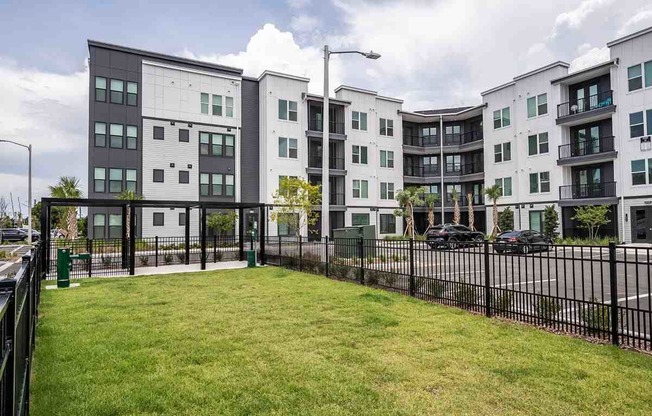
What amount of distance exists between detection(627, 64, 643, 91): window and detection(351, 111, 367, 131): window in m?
21.9

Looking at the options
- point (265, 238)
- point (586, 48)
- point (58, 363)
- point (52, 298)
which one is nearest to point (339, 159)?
point (265, 238)

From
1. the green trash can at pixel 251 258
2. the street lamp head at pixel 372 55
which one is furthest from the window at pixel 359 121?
the green trash can at pixel 251 258

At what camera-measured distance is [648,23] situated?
90.2 feet

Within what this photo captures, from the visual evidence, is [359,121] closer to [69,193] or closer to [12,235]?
[69,193]

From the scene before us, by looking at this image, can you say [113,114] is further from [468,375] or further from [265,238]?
[468,375]

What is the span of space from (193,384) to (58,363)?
2213 millimetres

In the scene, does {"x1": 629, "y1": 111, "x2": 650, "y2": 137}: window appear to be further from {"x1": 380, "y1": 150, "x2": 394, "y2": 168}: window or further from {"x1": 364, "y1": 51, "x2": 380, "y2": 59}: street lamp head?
{"x1": 364, "y1": 51, "x2": 380, "y2": 59}: street lamp head

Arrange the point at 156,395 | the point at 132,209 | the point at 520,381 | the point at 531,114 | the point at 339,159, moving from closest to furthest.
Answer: the point at 156,395
the point at 520,381
the point at 132,209
the point at 531,114
the point at 339,159

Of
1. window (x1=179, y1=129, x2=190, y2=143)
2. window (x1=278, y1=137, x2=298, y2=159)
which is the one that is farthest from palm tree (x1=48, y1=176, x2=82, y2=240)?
window (x1=278, y1=137, x2=298, y2=159)

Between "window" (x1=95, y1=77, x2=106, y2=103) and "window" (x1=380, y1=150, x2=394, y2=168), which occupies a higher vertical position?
"window" (x1=95, y1=77, x2=106, y2=103)

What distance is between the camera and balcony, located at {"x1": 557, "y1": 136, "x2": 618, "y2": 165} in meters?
30.1

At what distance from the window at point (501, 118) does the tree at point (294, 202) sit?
63.8ft

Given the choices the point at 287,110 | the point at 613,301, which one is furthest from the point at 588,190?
the point at 613,301

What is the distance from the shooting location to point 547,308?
7.32 m
